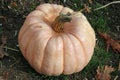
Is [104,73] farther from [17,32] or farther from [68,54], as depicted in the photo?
[17,32]

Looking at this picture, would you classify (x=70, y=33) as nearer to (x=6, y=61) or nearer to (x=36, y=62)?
(x=36, y=62)

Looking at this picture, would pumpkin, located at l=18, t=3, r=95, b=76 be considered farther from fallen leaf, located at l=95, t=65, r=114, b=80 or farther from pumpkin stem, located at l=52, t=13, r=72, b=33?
fallen leaf, located at l=95, t=65, r=114, b=80

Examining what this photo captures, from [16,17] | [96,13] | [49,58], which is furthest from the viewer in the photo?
[96,13]

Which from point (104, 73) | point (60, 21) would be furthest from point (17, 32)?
point (104, 73)

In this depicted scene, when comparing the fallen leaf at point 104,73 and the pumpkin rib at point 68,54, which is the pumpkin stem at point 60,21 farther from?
the fallen leaf at point 104,73

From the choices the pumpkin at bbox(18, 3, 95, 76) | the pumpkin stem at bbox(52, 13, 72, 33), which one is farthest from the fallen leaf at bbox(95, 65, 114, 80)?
the pumpkin stem at bbox(52, 13, 72, 33)

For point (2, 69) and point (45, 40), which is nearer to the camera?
point (45, 40)

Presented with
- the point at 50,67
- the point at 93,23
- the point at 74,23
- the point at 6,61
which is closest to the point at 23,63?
the point at 6,61

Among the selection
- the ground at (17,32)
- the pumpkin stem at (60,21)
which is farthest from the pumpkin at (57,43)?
the ground at (17,32)
